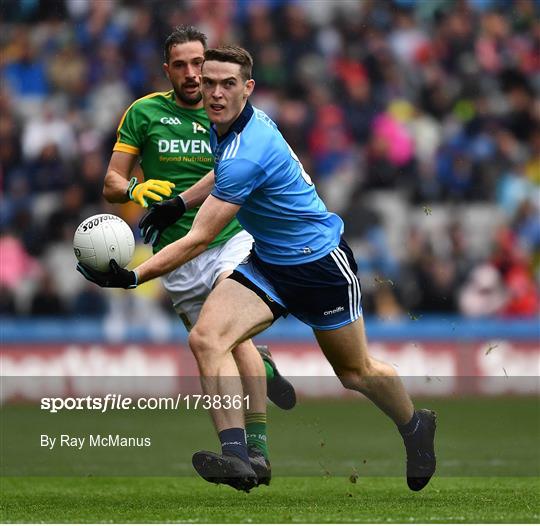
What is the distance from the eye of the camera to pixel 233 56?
25.3 feet

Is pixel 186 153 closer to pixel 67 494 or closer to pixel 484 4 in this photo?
pixel 67 494

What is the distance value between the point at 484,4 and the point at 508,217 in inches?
152

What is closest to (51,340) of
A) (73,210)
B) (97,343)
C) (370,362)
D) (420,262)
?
(97,343)

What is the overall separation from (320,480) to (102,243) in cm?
287

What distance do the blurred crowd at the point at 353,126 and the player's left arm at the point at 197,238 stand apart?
914 centimetres

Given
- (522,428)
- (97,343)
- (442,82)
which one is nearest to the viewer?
(522,428)

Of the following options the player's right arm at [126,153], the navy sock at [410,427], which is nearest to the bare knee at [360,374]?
the navy sock at [410,427]

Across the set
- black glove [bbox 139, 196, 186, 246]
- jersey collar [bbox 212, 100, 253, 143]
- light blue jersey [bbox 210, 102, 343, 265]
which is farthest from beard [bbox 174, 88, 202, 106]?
jersey collar [bbox 212, 100, 253, 143]

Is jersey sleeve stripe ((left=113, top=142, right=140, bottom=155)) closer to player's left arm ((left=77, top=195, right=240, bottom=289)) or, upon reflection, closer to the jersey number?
the jersey number

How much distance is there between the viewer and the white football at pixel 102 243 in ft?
24.9

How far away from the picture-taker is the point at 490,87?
1941 cm

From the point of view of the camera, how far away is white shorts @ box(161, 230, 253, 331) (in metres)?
9.30

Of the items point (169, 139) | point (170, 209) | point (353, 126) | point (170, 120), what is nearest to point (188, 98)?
point (170, 120)

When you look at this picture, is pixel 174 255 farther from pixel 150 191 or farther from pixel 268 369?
pixel 268 369
